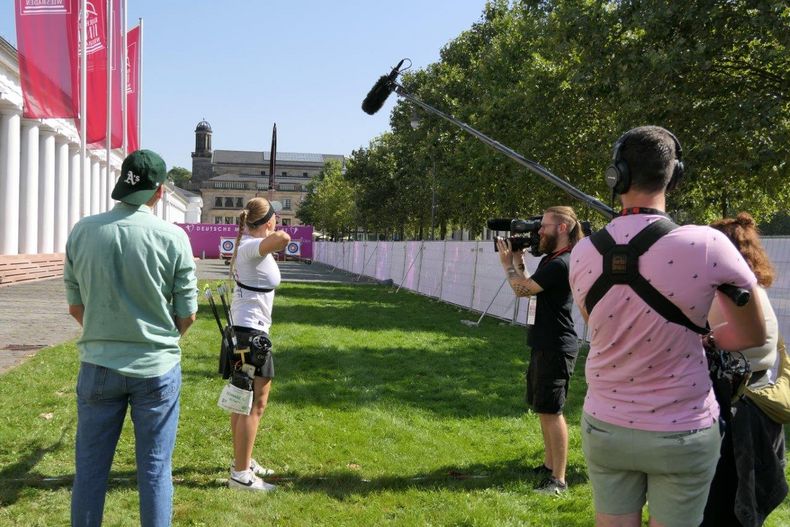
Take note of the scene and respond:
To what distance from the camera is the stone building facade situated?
14438 cm

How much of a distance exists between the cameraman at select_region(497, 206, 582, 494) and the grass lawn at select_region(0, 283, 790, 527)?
0.42 m

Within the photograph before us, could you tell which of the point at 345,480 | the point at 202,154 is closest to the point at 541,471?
the point at 345,480

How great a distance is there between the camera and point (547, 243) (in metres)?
4.86

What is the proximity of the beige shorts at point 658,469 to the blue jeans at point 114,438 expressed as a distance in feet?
Result: 6.62

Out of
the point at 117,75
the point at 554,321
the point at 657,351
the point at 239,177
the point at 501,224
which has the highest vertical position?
the point at 239,177

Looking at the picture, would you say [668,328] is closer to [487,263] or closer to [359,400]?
[359,400]

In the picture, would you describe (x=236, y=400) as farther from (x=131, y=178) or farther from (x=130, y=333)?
(x=131, y=178)

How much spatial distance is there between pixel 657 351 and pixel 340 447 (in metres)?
4.31

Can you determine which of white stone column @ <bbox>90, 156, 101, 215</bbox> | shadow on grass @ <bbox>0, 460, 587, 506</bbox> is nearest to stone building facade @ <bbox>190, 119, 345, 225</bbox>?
white stone column @ <bbox>90, 156, 101, 215</bbox>

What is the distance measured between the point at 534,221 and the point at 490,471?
2.17 m

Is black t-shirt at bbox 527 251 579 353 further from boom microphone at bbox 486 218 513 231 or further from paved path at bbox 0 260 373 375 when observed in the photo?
paved path at bbox 0 260 373 375

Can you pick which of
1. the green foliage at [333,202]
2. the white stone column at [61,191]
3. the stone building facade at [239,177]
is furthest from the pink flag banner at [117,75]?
the stone building facade at [239,177]

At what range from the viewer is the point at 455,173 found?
124 feet

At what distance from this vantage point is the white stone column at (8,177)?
2964cm
